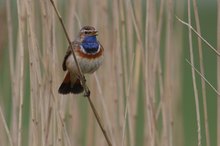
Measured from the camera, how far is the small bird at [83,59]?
3469 mm

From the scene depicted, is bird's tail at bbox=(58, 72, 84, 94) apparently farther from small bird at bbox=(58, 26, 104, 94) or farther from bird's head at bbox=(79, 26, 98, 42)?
bird's head at bbox=(79, 26, 98, 42)

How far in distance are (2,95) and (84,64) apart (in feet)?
3.18

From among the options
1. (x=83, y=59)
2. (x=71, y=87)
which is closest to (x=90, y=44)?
(x=83, y=59)

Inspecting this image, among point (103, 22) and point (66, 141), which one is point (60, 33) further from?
point (66, 141)

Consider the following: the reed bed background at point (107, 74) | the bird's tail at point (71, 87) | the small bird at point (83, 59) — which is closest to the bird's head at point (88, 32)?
the small bird at point (83, 59)

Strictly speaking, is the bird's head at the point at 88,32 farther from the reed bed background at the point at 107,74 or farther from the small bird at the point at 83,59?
the reed bed background at the point at 107,74

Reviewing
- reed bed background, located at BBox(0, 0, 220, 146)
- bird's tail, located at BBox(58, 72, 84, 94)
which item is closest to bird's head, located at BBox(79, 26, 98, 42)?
reed bed background, located at BBox(0, 0, 220, 146)

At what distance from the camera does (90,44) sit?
3.56 meters

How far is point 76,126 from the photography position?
393cm

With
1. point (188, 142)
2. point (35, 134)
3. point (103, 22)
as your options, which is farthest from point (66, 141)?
point (188, 142)

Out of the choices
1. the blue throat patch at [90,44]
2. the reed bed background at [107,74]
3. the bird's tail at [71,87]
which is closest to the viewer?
the reed bed background at [107,74]

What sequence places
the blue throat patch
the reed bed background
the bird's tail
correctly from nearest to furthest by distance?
the reed bed background
the bird's tail
the blue throat patch

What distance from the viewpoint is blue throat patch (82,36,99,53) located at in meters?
3.55

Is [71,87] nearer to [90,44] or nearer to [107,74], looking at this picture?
[90,44]
